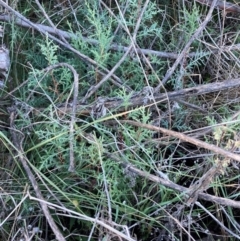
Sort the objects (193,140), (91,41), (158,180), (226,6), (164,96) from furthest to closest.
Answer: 1. (226,6)
2. (91,41)
3. (164,96)
4. (158,180)
5. (193,140)

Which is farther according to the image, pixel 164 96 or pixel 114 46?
pixel 114 46

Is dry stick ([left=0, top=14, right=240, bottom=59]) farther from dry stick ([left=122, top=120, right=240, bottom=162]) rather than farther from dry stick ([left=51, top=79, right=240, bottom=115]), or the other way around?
dry stick ([left=122, top=120, right=240, bottom=162])

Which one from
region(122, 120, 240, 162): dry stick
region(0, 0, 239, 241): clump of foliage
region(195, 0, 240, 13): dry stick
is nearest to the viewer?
region(122, 120, 240, 162): dry stick

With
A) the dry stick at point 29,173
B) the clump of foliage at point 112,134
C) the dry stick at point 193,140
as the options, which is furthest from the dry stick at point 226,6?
the dry stick at point 29,173

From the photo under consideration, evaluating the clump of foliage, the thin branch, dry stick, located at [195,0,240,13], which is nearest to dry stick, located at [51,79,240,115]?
the clump of foliage

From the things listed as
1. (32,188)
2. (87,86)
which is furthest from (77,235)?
(87,86)

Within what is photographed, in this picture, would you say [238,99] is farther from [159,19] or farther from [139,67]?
[159,19]

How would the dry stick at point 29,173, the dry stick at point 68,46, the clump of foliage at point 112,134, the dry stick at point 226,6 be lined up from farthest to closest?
the dry stick at point 226,6, the dry stick at point 68,46, the clump of foliage at point 112,134, the dry stick at point 29,173

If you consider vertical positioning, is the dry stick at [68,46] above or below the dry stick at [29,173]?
above

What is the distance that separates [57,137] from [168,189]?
0.28 meters

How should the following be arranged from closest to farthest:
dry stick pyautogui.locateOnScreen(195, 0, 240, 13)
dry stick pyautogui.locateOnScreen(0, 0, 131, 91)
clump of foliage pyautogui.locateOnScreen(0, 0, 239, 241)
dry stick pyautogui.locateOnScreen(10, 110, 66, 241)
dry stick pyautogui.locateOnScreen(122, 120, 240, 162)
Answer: dry stick pyautogui.locateOnScreen(122, 120, 240, 162) → dry stick pyautogui.locateOnScreen(10, 110, 66, 241) → clump of foliage pyautogui.locateOnScreen(0, 0, 239, 241) → dry stick pyautogui.locateOnScreen(0, 0, 131, 91) → dry stick pyautogui.locateOnScreen(195, 0, 240, 13)

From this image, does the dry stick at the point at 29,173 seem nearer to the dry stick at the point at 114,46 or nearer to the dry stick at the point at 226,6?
the dry stick at the point at 114,46

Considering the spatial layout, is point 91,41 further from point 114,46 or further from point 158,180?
point 158,180

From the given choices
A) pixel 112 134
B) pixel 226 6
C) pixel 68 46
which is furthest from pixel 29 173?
pixel 226 6
